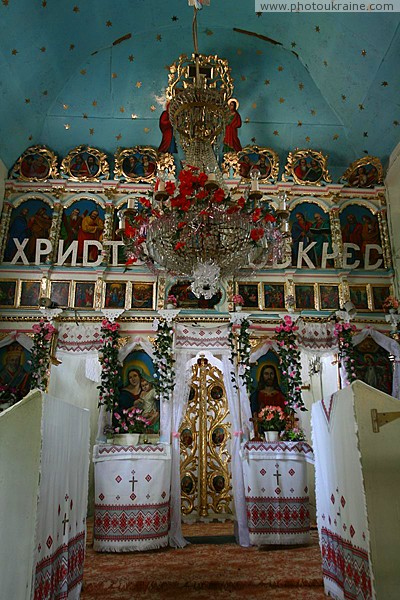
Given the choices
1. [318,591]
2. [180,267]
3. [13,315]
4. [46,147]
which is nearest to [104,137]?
[46,147]

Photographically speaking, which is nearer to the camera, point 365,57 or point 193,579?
point 193,579

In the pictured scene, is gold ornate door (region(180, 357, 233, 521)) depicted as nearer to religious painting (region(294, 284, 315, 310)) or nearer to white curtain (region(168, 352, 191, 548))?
white curtain (region(168, 352, 191, 548))

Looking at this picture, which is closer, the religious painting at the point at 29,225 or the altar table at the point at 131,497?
the altar table at the point at 131,497

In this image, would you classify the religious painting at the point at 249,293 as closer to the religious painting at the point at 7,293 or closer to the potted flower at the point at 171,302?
the potted flower at the point at 171,302

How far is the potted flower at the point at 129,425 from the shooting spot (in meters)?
7.09

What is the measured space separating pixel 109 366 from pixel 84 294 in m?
1.43

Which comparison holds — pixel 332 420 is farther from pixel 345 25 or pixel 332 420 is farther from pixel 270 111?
pixel 270 111

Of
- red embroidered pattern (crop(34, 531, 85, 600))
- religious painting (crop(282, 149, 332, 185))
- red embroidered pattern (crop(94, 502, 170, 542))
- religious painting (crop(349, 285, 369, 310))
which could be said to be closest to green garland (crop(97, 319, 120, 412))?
red embroidered pattern (crop(94, 502, 170, 542))

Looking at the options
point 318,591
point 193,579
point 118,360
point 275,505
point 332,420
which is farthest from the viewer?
point 118,360

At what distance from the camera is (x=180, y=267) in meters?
5.48

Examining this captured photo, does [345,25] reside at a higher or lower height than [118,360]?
higher

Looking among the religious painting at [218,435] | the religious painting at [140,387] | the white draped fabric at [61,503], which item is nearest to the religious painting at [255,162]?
the religious painting at [140,387]

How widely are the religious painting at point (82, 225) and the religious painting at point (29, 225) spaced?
12.6 inches

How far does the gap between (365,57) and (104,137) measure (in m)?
4.83
